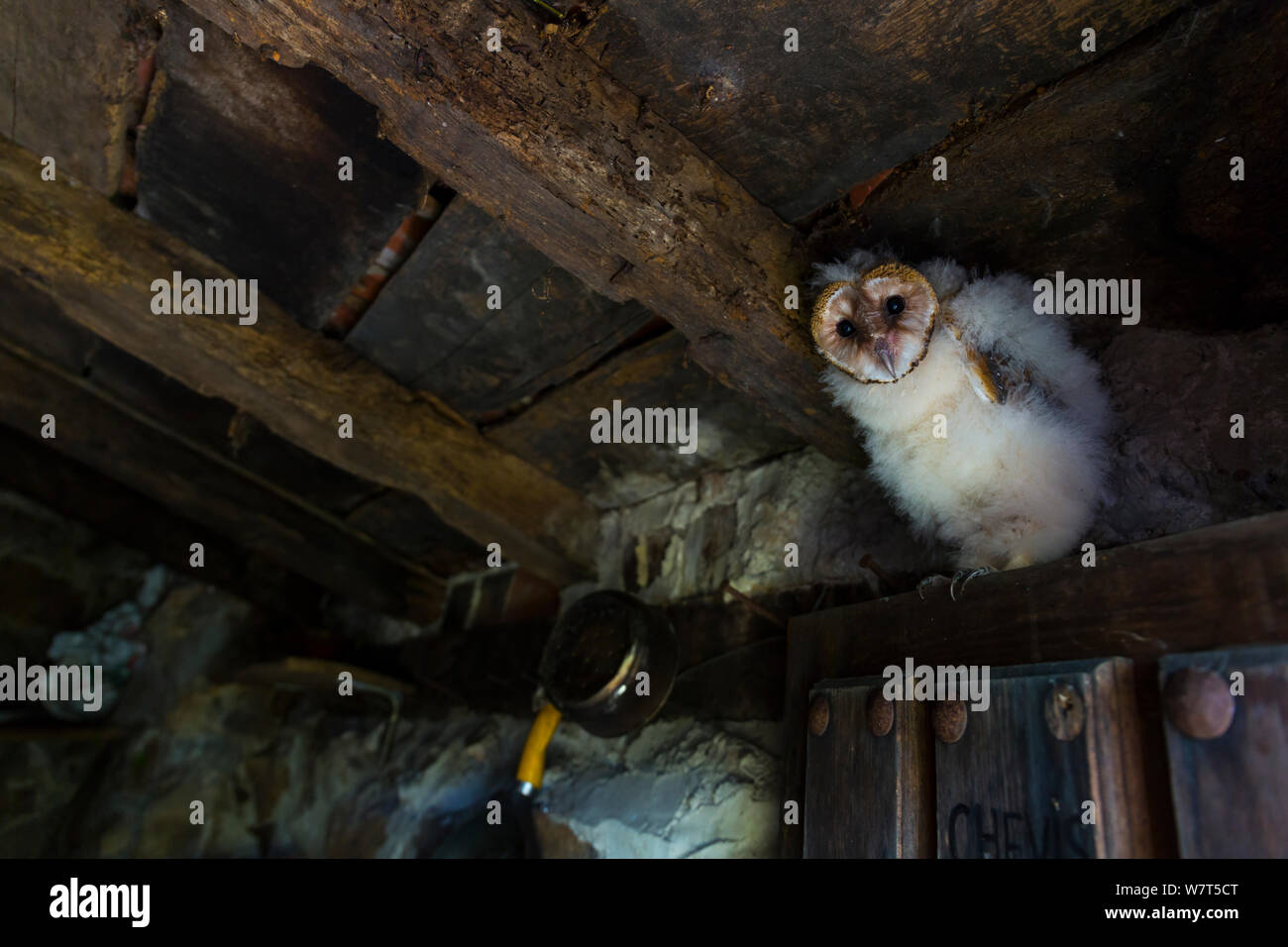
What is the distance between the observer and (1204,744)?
2.84 feet

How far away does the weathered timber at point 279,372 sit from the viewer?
6.48 ft

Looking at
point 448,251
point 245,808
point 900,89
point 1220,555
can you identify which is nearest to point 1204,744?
point 1220,555

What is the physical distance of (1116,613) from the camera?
3.41ft

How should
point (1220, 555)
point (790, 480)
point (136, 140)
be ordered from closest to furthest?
1. point (1220, 555)
2. point (136, 140)
3. point (790, 480)

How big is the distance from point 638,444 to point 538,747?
933 millimetres

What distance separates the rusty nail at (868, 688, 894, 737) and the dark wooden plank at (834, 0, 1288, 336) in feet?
2.52

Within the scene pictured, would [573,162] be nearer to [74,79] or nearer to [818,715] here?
[818,715]

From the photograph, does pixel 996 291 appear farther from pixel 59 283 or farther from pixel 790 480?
pixel 59 283

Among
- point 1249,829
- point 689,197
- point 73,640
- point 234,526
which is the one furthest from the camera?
point 73,640

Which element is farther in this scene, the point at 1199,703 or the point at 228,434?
the point at 228,434

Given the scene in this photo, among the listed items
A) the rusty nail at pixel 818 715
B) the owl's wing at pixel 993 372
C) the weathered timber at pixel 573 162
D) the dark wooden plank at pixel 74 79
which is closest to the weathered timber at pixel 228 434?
the dark wooden plank at pixel 74 79

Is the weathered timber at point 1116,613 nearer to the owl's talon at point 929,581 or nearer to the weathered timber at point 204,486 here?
the owl's talon at point 929,581

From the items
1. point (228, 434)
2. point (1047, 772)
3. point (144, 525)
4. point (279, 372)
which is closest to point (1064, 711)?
point (1047, 772)

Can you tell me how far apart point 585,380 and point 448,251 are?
46 cm
